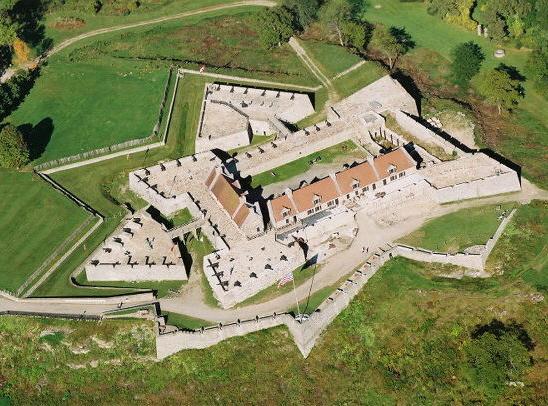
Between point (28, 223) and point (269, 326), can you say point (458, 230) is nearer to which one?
point (269, 326)

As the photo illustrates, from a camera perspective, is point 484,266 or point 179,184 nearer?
point 484,266

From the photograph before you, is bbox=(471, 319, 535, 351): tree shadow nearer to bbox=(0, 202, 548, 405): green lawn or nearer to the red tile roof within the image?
bbox=(0, 202, 548, 405): green lawn

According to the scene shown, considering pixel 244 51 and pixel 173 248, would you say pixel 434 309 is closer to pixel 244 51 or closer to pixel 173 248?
pixel 173 248

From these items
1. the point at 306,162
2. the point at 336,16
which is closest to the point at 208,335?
the point at 306,162

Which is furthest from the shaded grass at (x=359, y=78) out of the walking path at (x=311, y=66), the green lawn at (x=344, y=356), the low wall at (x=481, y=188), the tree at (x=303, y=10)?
the green lawn at (x=344, y=356)

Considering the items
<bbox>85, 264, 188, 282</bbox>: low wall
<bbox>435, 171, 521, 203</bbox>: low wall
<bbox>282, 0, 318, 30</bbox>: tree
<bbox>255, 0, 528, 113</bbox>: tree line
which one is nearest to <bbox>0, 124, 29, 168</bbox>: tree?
<bbox>85, 264, 188, 282</bbox>: low wall

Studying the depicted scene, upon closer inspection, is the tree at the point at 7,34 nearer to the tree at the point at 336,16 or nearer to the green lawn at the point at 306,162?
Answer: the tree at the point at 336,16

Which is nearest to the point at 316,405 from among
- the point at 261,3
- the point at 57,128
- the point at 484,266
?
the point at 484,266
